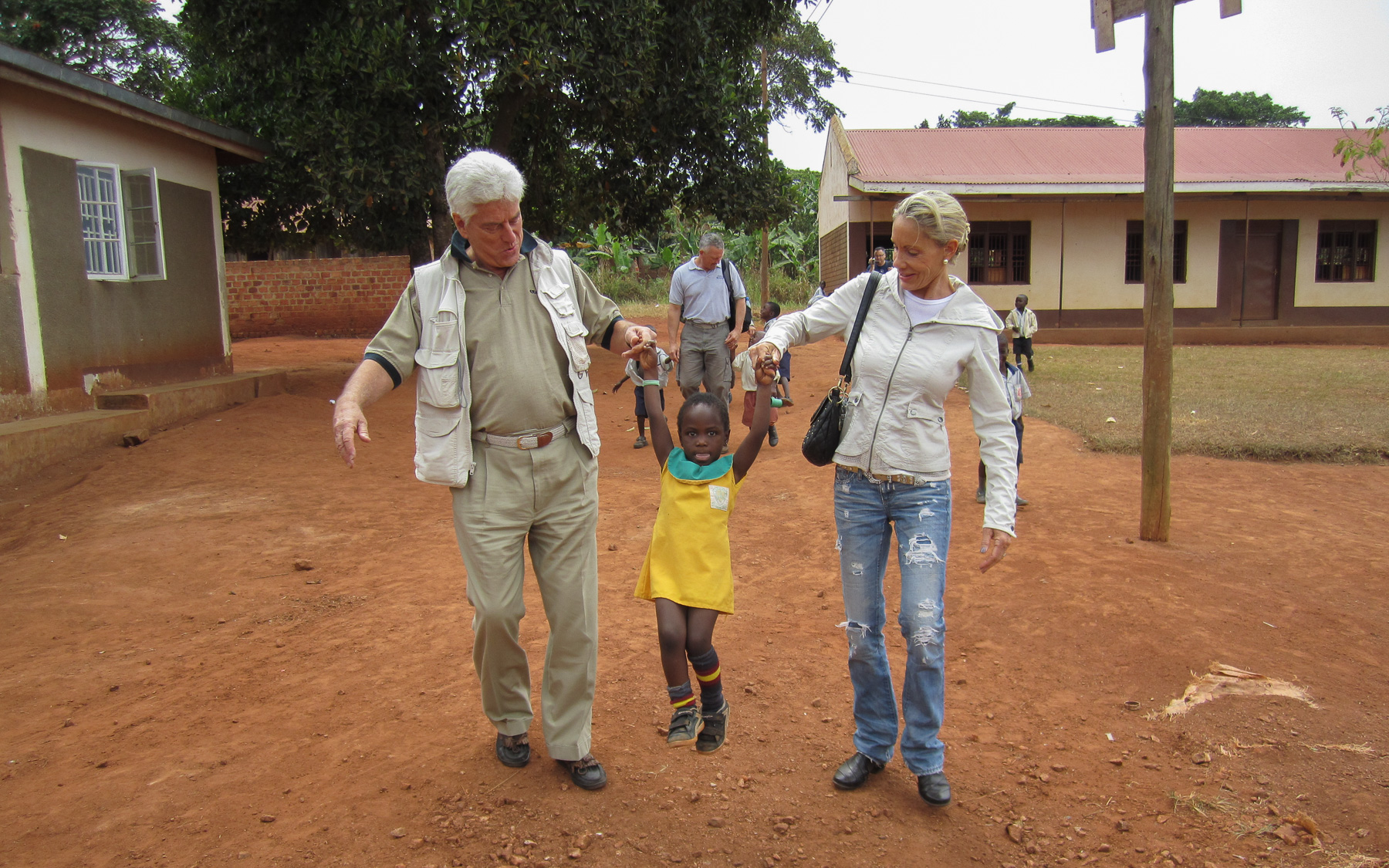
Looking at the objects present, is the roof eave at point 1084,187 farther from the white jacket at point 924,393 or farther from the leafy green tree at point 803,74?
the white jacket at point 924,393

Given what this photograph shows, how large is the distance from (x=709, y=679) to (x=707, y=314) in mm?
5159

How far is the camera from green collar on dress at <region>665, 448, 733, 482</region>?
127 inches

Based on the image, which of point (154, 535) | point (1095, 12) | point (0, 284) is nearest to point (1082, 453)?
point (1095, 12)

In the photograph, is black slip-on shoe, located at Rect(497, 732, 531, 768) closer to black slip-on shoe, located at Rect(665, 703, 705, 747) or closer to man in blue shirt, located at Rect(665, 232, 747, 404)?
black slip-on shoe, located at Rect(665, 703, 705, 747)

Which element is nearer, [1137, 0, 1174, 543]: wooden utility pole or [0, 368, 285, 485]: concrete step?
[1137, 0, 1174, 543]: wooden utility pole

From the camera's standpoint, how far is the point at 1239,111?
141 feet

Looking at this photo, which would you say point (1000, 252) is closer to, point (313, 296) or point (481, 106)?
point (481, 106)

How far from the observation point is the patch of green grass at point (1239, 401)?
858cm

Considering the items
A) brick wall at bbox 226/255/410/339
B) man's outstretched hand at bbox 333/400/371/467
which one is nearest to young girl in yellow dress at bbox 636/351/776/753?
man's outstretched hand at bbox 333/400/371/467

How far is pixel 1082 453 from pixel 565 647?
6.95 metres

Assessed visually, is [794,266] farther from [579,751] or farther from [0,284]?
[579,751]

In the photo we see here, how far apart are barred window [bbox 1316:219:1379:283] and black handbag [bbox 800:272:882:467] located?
2240 cm

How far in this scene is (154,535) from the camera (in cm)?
612

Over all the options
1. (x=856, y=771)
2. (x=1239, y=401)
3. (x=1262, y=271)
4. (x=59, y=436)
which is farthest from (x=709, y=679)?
(x=1262, y=271)
